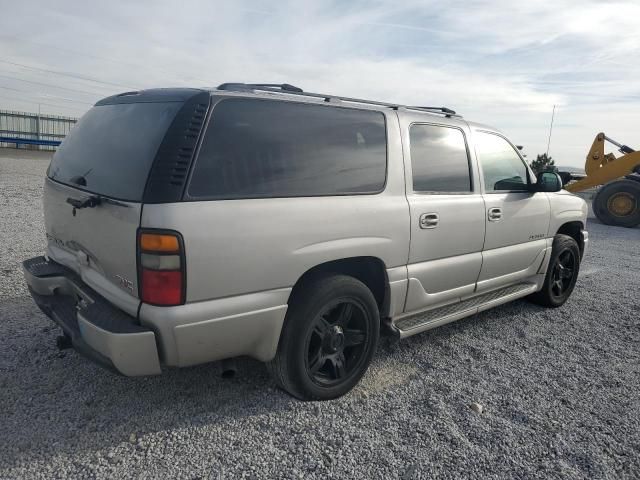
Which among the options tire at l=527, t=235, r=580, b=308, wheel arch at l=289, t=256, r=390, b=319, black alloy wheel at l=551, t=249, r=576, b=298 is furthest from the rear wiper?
black alloy wheel at l=551, t=249, r=576, b=298

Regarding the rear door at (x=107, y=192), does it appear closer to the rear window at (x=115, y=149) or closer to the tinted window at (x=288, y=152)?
the rear window at (x=115, y=149)

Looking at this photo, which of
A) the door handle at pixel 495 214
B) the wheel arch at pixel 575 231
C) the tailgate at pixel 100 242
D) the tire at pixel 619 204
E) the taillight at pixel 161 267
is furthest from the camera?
the tire at pixel 619 204

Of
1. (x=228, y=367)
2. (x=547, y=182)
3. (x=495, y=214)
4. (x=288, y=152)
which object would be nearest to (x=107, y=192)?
(x=288, y=152)

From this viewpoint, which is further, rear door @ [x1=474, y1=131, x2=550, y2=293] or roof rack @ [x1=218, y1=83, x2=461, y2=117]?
rear door @ [x1=474, y1=131, x2=550, y2=293]

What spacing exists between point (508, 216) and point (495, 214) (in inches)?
8.7

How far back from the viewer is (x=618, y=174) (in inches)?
539

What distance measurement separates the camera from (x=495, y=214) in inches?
159

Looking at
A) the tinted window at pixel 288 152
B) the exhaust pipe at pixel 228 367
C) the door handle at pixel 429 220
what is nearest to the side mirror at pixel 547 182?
the door handle at pixel 429 220

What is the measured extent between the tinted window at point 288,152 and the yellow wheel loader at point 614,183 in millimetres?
11657

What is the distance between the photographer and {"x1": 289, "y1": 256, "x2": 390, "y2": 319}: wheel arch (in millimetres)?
3000

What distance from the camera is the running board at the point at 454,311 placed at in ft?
11.4

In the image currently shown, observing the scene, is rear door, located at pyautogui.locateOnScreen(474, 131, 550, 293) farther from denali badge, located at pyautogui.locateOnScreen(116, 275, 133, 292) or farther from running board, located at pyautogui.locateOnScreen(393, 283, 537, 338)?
denali badge, located at pyautogui.locateOnScreen(116, 275, 133, 292)

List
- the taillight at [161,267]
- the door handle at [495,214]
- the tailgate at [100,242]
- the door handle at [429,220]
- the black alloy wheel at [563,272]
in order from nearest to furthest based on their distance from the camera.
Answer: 1. the taillight at [161,267]
2. the tailgate at [100,242]
3. the door handle at [429,220]
4. the door handle at [495,214]
5. the black alloy wheel at [563,272]

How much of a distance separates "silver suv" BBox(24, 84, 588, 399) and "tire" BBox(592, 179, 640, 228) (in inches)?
417
